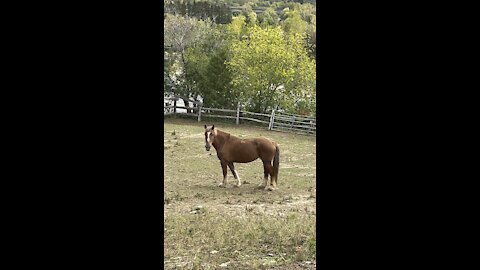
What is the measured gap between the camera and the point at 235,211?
3.90 meters

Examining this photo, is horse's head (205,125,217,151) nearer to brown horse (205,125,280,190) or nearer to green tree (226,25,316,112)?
brown horse (205,125,280,190)

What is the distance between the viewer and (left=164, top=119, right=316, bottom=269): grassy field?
9.38ft

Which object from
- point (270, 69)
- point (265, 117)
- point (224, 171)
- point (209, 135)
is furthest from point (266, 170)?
point (265, 117)

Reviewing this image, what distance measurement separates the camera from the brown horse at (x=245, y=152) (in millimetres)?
4523

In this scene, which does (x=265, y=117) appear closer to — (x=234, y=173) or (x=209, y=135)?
(x=234, y=173)

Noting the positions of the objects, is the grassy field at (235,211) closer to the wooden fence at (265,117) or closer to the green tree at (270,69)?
the wooden fence at (265,117)

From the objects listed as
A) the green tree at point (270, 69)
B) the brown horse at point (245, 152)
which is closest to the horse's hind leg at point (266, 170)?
the brown horse at point (245, 152)

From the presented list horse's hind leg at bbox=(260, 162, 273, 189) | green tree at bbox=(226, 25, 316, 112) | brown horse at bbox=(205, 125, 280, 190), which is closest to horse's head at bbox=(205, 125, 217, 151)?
brown horse at bbox=(205, 125, 280, 190)

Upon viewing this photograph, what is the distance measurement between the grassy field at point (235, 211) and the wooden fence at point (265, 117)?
0.24m

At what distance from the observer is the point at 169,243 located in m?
3.35

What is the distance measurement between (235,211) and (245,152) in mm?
885
